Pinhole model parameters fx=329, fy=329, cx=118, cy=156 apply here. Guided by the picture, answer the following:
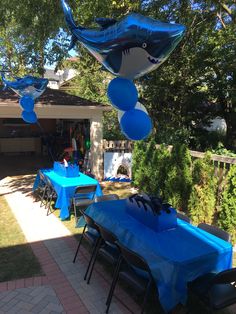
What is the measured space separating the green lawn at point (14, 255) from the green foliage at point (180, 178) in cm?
364

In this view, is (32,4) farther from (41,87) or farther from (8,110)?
(8,110)

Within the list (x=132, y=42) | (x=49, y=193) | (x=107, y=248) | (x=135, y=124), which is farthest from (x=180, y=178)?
(x=132, y=42)

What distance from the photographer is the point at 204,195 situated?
6977mm

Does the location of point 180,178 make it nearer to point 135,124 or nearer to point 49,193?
point 49,193

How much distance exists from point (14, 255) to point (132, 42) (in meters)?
3.97

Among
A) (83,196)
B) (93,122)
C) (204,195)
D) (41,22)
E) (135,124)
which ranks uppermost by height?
(41,22)

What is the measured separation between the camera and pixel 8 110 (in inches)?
440

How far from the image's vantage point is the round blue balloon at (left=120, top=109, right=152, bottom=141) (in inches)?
169

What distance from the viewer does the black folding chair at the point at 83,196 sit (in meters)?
6.98

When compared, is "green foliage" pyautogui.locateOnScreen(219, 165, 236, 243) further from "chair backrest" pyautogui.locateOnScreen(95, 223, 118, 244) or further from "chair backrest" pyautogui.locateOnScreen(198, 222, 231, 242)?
"chair backrest" pyautogui.locateOnScreen(95, 223, 118, 244)

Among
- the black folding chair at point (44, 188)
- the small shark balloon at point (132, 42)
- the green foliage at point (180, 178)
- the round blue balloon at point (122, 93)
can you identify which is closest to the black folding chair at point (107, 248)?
the round blue balloon at point (122, 93)

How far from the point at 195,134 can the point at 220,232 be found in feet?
37.4

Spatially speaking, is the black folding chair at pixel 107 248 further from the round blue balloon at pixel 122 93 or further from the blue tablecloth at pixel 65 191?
the blue tablecloth at pixel 65 191

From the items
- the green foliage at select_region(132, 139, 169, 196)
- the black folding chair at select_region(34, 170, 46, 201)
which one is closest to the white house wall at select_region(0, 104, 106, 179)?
the green foliage at select_region(132, 139, 169, 196)
